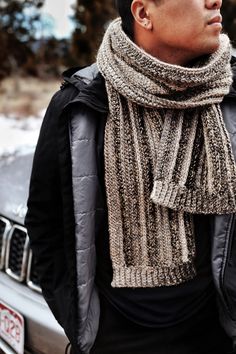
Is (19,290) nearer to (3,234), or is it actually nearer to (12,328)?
(12,328)

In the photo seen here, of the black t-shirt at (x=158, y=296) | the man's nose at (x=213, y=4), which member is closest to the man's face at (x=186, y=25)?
the man's nose at (x=213, y=4)

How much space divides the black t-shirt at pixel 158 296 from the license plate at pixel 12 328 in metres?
0.70

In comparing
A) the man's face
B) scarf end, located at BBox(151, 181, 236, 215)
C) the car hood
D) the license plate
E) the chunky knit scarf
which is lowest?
the license plate

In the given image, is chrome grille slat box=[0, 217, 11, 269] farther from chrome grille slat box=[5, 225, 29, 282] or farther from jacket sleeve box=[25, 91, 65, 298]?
jacket sleeve box=[25, 91, 65, 298]

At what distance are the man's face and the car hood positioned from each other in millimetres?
1269

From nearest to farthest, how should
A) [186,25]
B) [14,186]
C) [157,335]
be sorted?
1. [186,25]
2. [157,335]
3. [14,186]

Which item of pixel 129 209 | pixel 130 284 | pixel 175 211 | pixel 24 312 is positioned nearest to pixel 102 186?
pixel 129 209

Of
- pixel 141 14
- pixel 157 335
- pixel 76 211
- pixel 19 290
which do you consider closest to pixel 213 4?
pixel 141 14

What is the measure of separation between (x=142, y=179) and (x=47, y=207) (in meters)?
0.35

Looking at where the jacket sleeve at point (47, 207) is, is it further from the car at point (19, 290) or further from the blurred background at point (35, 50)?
the blurred background at point (35, 50)

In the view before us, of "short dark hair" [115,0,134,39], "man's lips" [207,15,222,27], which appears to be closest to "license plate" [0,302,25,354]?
"short dark hair" [115,0,134,39]

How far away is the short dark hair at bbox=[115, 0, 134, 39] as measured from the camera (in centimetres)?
131

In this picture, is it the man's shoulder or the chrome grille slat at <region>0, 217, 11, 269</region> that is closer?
the man's shoulder

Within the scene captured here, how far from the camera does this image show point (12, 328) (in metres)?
2.15
